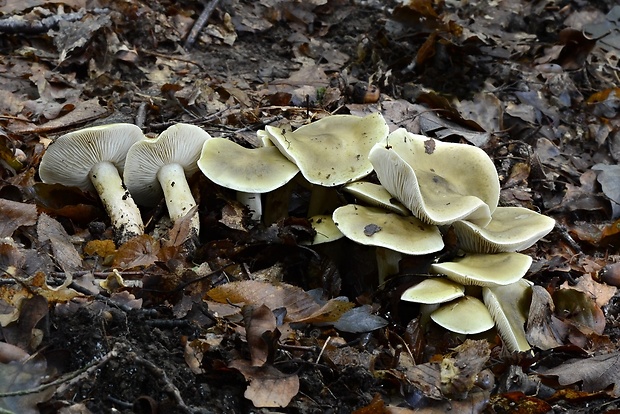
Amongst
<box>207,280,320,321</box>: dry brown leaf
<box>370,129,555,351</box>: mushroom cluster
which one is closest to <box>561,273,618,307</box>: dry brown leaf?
<box>370,129,555,351</box>: mushroom cluster

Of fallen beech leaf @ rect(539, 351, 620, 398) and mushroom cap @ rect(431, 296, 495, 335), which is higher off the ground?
mushroom cap @ rect(431, 296, 495, 335)

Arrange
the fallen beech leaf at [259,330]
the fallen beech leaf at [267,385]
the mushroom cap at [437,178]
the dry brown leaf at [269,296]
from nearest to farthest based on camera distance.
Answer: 1. the fallen beech leaf at [267,385]
2. the fallen beech leaf at [259,330]
3. the dry brown leaf at [269,296]
4. the mushroom cap at [437,178]

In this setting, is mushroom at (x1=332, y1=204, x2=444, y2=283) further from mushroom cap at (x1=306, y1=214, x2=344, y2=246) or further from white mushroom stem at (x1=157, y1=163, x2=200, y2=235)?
white mushroom stem at (x1=157, y1=163, x2=200, y2=235)

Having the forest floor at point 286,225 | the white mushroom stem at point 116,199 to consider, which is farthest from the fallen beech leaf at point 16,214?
the white mushroom stem at point 116,199

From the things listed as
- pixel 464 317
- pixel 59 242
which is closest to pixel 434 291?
pixel 464 317

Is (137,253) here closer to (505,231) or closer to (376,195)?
(376,195)

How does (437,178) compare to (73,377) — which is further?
(437,178)

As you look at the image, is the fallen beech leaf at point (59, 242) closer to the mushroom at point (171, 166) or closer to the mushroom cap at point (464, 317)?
the mushroom at point (171, 166)
